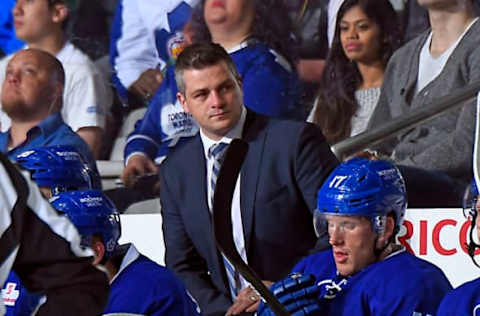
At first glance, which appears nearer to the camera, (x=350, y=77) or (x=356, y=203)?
(x=356, y=203)

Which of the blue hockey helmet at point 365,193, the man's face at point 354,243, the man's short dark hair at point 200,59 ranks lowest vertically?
the man's face at point 354,243

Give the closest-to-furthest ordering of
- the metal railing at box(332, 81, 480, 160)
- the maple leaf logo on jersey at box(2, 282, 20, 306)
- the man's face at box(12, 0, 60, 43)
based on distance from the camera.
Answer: the maple leaf logo on jersey at box(2, 282, 20, 306) < the metal railing at box(332, 81, 480, 160) < the man's face at box(12, 0, 60, 43)

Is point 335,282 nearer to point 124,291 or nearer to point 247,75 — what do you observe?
point 124,291

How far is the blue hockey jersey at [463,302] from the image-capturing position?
2844 millimetres

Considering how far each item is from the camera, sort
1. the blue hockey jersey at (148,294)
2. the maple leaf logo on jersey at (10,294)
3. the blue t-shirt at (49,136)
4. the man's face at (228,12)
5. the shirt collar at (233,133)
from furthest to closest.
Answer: the blue t-shirt at (49,136)
the man's face at (228,12)
the shirt collar at (233,133)
the maple leaf logo on jersey at (10,294)
the blue hockey jersey at (148,294)

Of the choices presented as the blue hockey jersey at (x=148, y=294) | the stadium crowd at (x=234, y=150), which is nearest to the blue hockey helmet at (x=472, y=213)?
the stadium crowd at (x=234, y=150)

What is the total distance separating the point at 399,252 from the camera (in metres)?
3.22

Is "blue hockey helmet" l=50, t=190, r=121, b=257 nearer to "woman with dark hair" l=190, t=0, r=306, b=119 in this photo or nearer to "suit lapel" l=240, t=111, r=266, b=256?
"suit lapel" l=240, t=111, r=266, b=256

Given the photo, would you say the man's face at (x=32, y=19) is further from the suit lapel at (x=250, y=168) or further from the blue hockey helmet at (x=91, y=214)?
the blue hockey helmet at (x=91, y=214)

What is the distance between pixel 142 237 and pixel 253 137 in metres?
0.86

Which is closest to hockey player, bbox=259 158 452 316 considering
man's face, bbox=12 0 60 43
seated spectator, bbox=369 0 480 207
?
seated spectator, bbox=369 0 480 207

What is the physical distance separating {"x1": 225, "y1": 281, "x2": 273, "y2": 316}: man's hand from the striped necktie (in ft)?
0.79

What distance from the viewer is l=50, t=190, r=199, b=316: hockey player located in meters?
3.33

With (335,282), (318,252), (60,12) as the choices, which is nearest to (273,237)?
(318,252)
